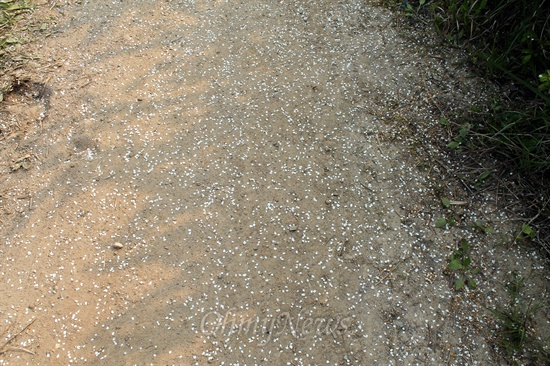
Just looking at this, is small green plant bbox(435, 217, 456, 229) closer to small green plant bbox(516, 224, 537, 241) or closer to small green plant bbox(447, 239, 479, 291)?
small green plant bbox(447, 239, 479, 291)

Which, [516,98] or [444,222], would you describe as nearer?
[444,222]

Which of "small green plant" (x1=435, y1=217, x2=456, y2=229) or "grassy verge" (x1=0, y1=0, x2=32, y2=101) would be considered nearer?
"small green plant" (x1=435, y1=217, x2=456, y2=229)

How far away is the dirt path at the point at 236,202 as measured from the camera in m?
2.26

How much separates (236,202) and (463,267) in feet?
4.51

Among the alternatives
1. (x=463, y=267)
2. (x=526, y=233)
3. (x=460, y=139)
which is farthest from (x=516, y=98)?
(x=463, y=267)

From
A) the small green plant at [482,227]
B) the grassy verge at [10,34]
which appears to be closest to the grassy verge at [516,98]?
the small green plant at [482,227]

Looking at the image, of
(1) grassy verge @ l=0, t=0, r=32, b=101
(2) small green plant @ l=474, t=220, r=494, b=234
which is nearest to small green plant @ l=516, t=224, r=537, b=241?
(2) small green plant @ l=474, t=220, r=494, b=234

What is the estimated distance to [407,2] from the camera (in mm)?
3488

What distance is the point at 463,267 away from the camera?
2.44 meters

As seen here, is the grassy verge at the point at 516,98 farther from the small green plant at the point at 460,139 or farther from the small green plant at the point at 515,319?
the small green plant at the point at 515,319

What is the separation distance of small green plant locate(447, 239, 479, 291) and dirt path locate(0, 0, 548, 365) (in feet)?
0.16

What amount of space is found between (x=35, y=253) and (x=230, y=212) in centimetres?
116

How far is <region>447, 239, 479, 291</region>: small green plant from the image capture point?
240 centimetres

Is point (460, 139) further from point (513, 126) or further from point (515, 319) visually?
point (515, 319)
